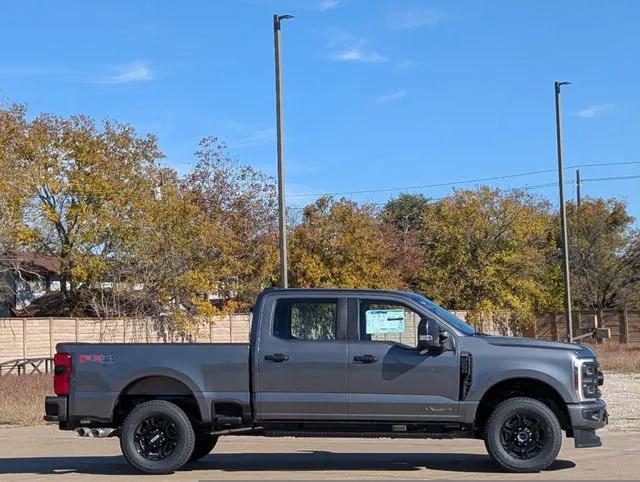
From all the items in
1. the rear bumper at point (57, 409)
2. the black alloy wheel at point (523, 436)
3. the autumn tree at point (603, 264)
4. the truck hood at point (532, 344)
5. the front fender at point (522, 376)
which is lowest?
the black alloy wheel at point (523, 436)

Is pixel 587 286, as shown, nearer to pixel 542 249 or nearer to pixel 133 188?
pixel 542 249

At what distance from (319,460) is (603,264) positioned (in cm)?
4842

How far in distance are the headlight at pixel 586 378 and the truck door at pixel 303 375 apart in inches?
104

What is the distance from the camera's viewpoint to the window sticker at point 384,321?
1105cm

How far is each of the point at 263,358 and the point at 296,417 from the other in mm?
779

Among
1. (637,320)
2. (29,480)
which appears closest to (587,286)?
(637,320)

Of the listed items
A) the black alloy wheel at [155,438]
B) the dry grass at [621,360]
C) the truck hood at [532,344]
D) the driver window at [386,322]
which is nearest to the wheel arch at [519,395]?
the truck hood at [532,344]

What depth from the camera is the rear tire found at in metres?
12.1

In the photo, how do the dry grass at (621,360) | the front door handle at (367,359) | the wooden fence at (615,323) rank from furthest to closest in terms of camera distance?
the wooden fence at (615,323) → the dry grass at (621,360) → the front door handle at (367,359)

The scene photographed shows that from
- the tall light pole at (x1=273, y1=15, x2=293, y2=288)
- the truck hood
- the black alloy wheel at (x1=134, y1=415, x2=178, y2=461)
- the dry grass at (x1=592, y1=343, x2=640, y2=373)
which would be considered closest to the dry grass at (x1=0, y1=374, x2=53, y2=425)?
the tall light pole at (x1=273, y1=15, x2=293, y2=288)

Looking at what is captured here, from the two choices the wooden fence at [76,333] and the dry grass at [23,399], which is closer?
the dry grass at [23,399]

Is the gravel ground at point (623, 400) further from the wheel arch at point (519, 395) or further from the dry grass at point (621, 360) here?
the wheel arch at point (519, 395)

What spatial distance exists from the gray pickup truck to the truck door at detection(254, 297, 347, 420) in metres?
0.01

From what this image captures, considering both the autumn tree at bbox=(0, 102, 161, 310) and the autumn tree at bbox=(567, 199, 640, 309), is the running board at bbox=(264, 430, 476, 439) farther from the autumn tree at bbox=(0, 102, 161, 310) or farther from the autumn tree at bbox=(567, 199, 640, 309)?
the autumn tree at bbox=(567, 199, 640, 309)
